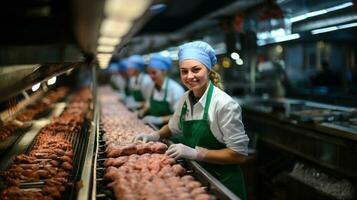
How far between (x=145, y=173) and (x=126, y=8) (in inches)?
53.0

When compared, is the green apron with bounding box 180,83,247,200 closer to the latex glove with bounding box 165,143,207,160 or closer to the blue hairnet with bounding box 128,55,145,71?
the latex glove with bounding box 165,143,207,160

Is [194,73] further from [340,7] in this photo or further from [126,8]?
[340,7]

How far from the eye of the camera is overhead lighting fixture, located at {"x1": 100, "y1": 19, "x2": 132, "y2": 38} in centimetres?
288

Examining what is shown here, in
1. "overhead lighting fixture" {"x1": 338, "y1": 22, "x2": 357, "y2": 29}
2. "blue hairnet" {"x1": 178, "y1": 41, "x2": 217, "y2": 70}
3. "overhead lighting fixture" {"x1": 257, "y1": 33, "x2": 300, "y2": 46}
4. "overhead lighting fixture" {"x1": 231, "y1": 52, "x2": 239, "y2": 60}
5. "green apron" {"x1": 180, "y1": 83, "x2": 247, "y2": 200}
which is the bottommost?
"green apron" {"x1": 180, "y1": 83, "x2": 247, "y2": 200}

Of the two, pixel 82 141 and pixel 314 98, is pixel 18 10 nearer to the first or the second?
pixel 82 141

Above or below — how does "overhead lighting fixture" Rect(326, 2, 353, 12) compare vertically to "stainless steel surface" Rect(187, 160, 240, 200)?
above

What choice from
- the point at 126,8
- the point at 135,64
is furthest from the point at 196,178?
the point at 135,64

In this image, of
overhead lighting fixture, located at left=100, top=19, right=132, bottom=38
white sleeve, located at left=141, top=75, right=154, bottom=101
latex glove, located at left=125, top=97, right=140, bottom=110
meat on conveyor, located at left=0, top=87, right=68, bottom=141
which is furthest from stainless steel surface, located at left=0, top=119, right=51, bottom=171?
latex glove, located at left=125, top=97, right=140, bottom=110

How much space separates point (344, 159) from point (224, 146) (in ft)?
7.32

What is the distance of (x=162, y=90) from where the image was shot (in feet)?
22.1

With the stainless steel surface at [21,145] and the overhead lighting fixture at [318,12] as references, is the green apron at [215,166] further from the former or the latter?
the overhead lighting fixture at [318,12]

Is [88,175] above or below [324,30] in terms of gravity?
below

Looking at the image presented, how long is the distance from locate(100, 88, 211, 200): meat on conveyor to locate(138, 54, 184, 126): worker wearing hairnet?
231cm

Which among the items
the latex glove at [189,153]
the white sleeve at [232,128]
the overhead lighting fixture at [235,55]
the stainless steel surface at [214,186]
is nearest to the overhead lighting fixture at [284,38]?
the overhead lighting fixture at [235,55]
